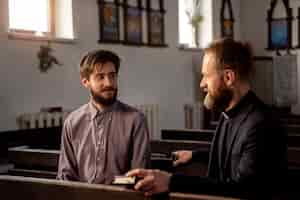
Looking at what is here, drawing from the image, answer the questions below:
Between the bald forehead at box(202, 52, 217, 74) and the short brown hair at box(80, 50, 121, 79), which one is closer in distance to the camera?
the bald forehead at box(202, 52, 217, 74)

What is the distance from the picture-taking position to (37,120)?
550 cm

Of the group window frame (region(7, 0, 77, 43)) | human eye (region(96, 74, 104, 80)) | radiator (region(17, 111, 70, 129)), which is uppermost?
window frame (region(7, 0, 77, 43))

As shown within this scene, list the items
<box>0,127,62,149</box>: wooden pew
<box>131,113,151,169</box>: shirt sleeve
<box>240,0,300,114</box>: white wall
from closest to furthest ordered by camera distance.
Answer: <box>131,113,151,169</box>: shirt sleeve, <box>0,127,62,149</box>: wooden pew, <box>240,0,300,114</box>: white wall

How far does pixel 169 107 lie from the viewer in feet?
26.3

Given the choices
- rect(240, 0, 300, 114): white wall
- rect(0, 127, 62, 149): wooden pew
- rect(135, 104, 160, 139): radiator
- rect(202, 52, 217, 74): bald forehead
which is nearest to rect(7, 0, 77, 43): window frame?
rect(0, 127, 62, 149): wooden pew

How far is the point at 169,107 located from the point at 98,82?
18.2 feet

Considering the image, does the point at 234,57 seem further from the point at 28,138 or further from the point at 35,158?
the point at 28,138

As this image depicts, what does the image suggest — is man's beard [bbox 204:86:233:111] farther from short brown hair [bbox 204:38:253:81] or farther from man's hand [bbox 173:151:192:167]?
man's hand [bbox 173:151:192:167]

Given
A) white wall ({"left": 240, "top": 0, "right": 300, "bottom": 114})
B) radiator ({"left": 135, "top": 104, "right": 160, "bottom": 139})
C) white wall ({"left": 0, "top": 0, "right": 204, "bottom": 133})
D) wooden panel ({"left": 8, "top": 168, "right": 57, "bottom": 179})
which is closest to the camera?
wooden panel ({"left": 8, "top": 168, "right": 57, "bottom": 179})

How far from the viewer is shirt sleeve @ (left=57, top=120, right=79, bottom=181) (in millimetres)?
2533

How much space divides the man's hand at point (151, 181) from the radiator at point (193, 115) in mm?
6548

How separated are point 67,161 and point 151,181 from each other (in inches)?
34.4

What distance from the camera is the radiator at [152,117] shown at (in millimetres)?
7211

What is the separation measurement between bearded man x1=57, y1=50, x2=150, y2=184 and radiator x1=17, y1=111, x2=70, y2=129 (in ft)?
9.79
